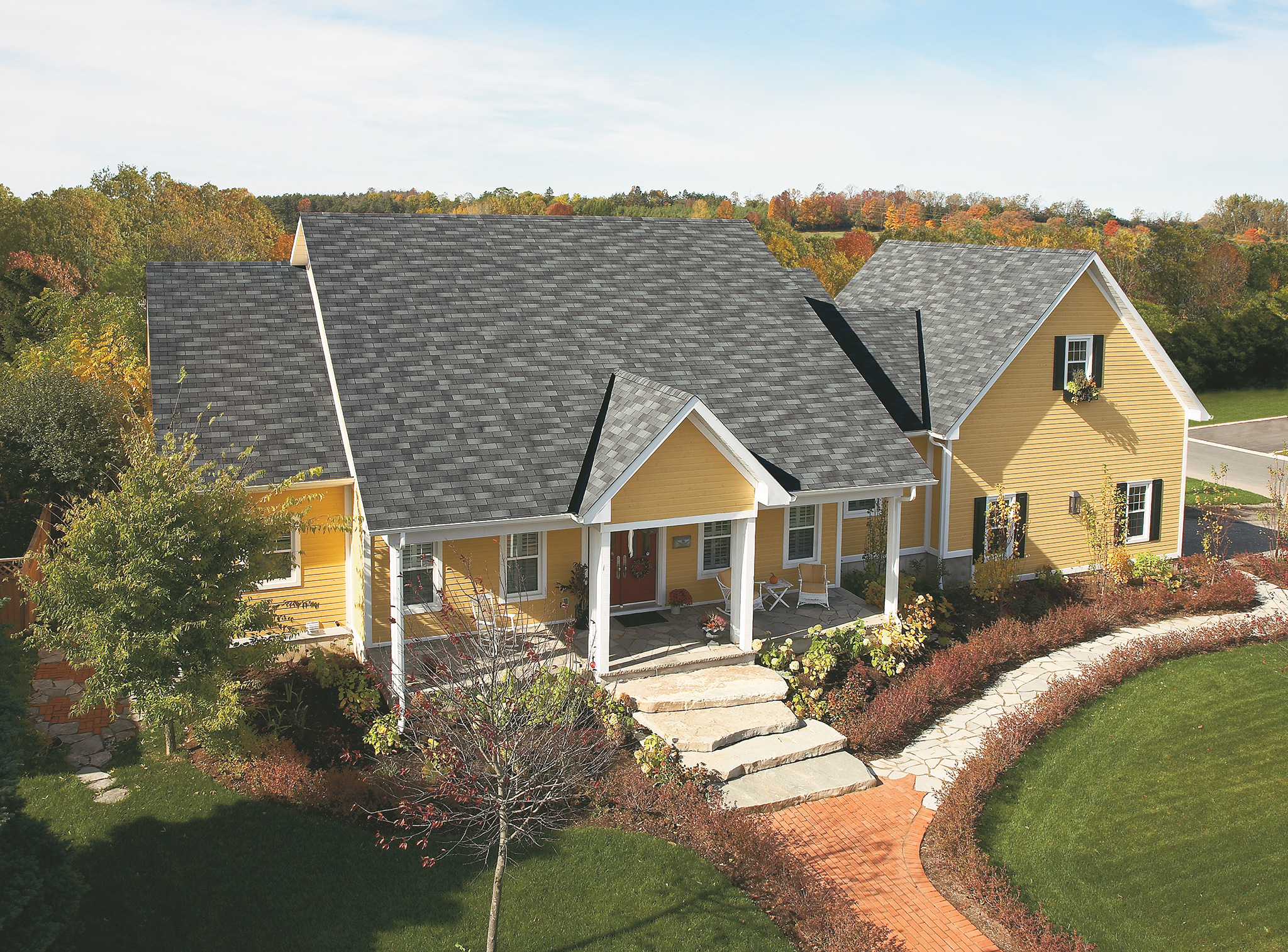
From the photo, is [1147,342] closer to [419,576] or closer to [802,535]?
[802,535]

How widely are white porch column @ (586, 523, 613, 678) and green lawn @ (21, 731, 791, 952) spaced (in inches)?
135

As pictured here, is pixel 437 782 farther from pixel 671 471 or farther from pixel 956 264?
pixel 956 264

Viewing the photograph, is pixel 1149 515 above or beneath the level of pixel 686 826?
above

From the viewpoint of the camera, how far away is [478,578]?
16.2 metres

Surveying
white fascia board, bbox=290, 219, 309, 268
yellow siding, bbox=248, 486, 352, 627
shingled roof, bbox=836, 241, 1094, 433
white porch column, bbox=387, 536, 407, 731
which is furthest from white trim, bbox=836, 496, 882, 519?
white fascia board, bbox=290, 219, 309, 268

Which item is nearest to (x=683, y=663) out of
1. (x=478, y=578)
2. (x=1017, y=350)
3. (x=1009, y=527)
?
(x=478, y=578)

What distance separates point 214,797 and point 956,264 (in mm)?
19921

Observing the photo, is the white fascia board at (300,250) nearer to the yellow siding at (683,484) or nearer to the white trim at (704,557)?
the yellow siding at (683,484)

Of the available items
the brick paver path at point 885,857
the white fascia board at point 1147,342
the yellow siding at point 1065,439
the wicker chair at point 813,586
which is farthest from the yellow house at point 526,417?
the white fascia board at point 1147,342

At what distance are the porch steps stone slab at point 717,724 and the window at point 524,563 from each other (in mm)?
3416

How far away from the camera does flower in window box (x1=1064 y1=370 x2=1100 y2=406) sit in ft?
68.9

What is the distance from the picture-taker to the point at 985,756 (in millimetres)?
14328

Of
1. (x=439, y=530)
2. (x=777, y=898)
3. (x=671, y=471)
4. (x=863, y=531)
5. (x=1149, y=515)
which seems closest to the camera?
(x=777, y=898)

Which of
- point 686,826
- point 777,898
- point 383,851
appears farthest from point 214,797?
point 777,898
